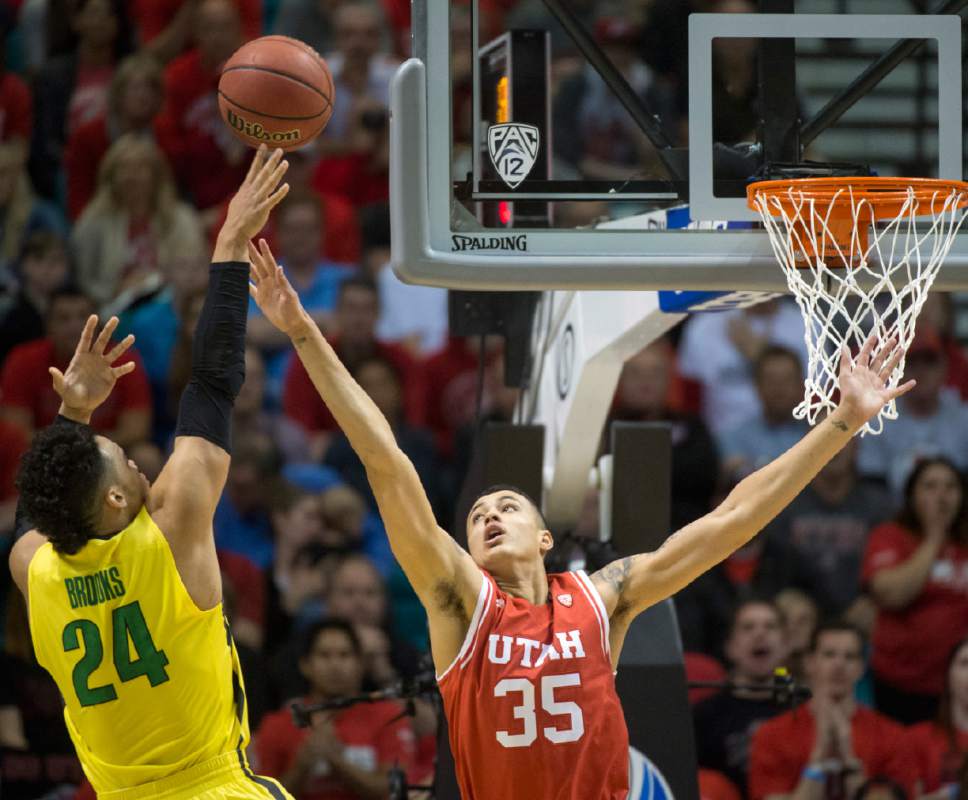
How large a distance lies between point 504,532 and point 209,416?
1.04 metres

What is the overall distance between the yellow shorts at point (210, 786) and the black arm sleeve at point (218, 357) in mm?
788

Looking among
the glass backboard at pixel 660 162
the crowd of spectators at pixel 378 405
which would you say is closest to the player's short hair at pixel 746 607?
the crowd of spectators at pixel 378 405

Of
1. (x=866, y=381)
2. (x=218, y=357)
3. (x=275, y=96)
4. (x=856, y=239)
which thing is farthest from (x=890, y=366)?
(x=275, y=96)

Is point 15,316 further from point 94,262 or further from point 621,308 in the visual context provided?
point 621,308

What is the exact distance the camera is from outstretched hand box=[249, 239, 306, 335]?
4148mm

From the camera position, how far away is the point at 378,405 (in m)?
8.30

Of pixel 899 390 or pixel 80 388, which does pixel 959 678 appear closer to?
pixel 899 390

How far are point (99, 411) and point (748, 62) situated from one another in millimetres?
4179

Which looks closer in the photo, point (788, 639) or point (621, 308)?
point (621, 308)

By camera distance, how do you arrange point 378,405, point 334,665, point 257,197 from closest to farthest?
1. point 257,197
2. point 334,665
3. point 378,405

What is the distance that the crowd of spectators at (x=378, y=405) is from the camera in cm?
741

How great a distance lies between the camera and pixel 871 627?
26.1 feet

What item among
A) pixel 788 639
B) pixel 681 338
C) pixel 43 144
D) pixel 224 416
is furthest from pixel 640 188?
pixel 43 144

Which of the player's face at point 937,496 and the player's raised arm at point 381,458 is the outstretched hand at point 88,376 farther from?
the player's face at point 937,496
